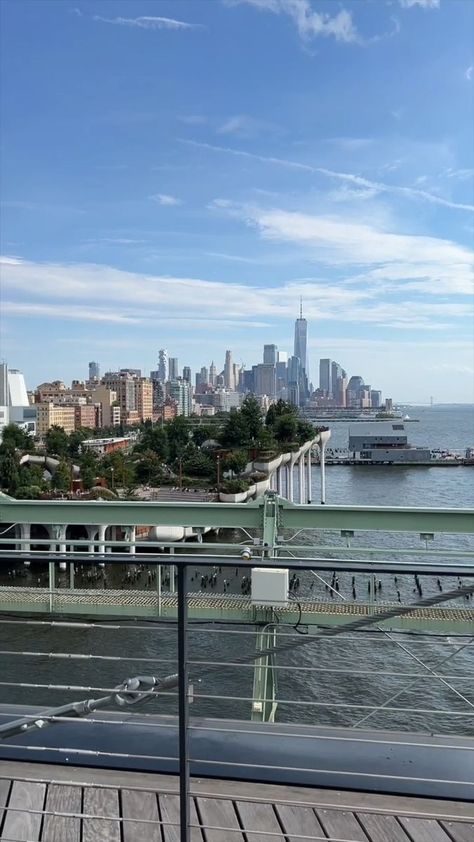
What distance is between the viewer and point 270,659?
4.97m

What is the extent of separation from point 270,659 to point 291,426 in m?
31.3

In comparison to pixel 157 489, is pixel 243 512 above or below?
above

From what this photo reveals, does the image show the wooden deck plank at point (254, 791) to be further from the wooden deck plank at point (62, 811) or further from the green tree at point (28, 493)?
the green tree at point (28, 493)

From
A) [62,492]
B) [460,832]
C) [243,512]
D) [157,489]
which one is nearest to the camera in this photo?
[460,832]

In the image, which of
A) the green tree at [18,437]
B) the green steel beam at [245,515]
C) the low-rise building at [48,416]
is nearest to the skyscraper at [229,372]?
the low-rise building at [48,416]

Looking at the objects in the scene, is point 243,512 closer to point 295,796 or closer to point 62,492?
point 295,796

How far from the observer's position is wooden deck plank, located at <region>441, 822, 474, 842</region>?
1342mm

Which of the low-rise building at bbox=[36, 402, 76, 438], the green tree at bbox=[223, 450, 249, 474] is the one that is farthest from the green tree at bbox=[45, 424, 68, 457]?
the low-rise building at bbox=[36, 402, 76, 438]

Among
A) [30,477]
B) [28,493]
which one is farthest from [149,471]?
[28,493]

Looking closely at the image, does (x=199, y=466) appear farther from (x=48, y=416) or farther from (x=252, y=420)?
(x=48, y=416)

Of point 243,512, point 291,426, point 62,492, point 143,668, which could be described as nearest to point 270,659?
point 243,512

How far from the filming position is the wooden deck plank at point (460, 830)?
1342mm

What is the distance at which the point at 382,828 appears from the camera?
1379 millimetres

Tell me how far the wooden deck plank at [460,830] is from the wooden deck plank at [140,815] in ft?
2.01
